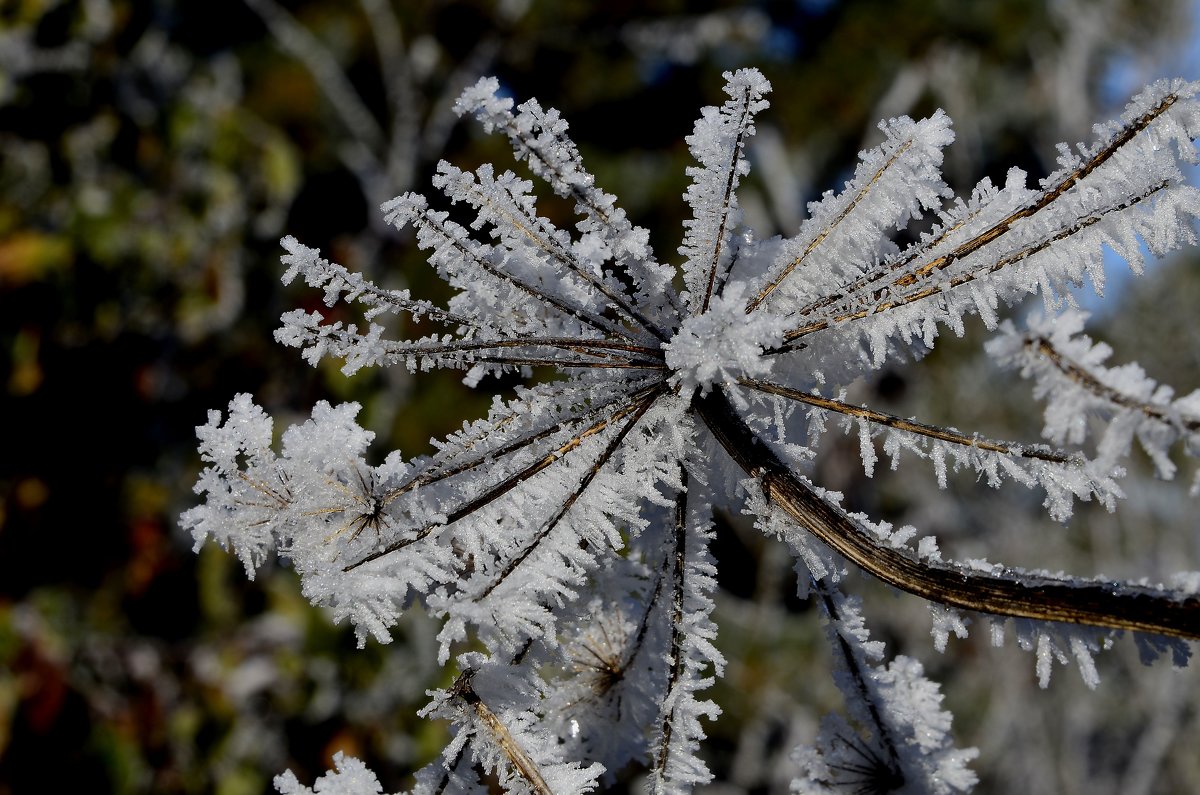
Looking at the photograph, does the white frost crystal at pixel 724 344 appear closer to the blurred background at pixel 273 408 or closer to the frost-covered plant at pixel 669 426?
the frost-covered plant at pixel 669 426

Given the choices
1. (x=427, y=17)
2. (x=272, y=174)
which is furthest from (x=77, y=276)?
(x=427, y=17)

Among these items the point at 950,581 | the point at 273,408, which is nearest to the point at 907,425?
the point at 950,581

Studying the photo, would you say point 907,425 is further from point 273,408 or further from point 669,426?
point 273,408

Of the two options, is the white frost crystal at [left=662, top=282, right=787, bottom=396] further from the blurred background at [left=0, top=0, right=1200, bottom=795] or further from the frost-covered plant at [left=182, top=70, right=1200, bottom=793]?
the blurred background at [left=0, top=0, right=1200, bottom=795]

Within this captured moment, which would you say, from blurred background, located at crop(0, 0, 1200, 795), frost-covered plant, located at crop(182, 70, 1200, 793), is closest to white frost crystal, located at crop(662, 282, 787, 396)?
frost-covered plant, located at crop(182, 70, 1200, 793)

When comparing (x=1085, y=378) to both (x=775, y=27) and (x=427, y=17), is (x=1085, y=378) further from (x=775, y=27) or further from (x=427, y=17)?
(x=775, y=27)

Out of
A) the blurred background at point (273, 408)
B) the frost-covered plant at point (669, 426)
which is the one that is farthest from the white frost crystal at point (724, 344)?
the blurred background at point (273, 408)
